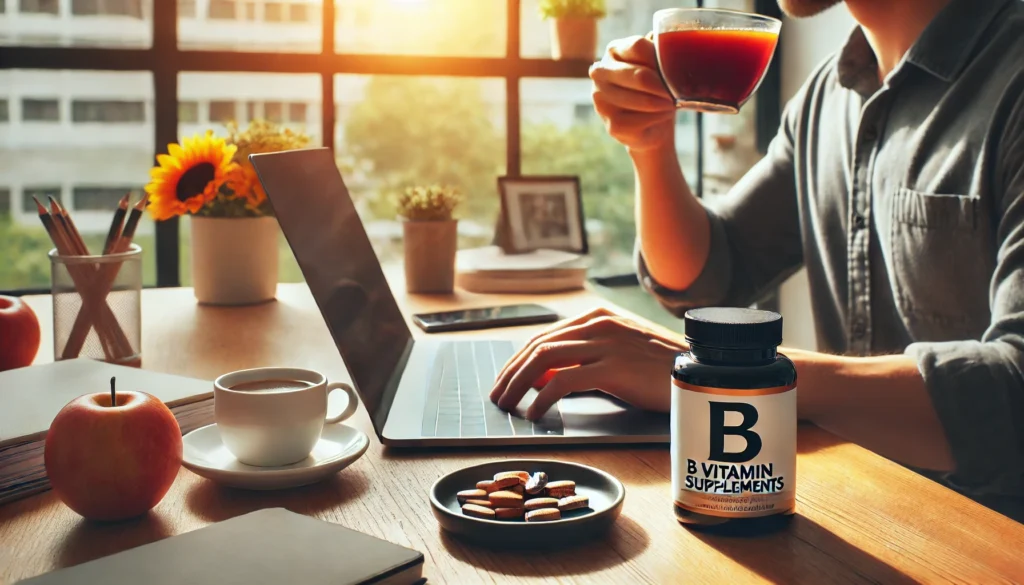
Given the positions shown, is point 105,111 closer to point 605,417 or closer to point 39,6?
point 39,6

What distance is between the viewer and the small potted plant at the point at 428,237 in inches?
73.0

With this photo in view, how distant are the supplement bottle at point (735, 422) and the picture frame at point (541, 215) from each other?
1460 mm

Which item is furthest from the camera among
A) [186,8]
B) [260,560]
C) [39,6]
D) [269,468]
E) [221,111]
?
[221,111]

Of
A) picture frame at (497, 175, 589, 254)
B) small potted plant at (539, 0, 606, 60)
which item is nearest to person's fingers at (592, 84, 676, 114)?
picture frame at (497, 175, 589, 254)

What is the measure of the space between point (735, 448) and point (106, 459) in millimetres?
456

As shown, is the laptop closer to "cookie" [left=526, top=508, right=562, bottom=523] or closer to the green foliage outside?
"cookie" [left=526, top=508, right=562, bottom=523]

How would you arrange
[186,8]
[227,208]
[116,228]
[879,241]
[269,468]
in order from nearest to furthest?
[269,468] → [116,228] → [879,241] → [227,208] → [186,8]

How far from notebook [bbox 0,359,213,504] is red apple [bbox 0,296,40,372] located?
16cm

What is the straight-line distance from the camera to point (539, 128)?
2.80m

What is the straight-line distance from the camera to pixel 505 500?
67 cm

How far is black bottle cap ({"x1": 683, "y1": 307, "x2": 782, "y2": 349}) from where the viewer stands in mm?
633

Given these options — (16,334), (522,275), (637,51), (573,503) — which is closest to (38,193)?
(522,275)

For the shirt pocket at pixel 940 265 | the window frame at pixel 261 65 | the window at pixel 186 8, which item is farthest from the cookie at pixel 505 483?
the window at pixel 186 8

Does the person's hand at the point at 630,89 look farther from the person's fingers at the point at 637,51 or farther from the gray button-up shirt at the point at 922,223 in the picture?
the gray button-up shirt at the point at 922,223
